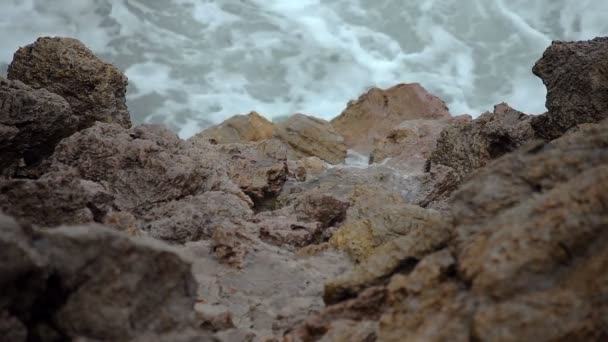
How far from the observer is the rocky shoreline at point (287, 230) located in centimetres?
486

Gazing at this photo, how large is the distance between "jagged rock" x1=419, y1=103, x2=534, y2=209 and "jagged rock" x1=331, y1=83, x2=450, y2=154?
1279 centimetres

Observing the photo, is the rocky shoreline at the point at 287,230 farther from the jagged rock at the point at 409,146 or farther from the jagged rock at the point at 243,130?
the jagged rock at the point at 243,130

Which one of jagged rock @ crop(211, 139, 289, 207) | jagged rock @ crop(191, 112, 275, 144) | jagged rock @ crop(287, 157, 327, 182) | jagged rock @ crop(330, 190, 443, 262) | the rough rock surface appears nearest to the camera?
the rough rock surface

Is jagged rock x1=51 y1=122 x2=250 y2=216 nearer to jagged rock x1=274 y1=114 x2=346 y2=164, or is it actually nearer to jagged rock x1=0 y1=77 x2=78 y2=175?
jagged rock x1=0 y1=77 x2=78 y2=175

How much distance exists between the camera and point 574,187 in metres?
5.15

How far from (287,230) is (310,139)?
54.9 feet

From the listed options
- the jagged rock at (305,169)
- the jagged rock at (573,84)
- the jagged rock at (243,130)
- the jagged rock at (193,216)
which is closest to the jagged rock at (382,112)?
the jagged rock at (243,130)

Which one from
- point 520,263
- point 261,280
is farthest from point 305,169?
point 520,263

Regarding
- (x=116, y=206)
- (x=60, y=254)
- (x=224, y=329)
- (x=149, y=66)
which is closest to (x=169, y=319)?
(x=60, y=254)

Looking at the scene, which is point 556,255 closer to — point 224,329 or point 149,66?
point 224,329

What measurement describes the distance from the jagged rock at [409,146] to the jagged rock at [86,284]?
40.2 ft

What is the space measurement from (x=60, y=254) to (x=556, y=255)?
3.65 m

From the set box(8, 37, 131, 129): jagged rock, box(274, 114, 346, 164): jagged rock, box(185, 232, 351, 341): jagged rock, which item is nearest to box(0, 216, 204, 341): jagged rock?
box(185, 232, 351, 341): jagged rock

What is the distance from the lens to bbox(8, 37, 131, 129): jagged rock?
13.5 metres
